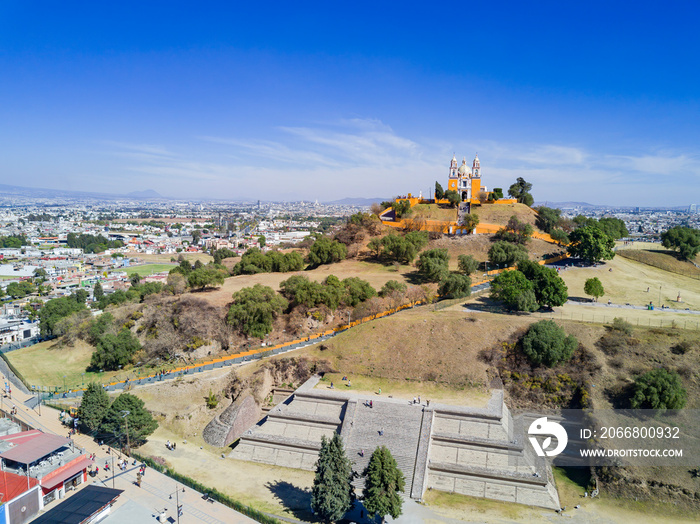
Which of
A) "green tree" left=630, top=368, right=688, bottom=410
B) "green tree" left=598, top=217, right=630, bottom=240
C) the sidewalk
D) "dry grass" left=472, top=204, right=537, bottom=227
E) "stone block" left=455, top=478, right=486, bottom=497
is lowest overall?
the sidewalk

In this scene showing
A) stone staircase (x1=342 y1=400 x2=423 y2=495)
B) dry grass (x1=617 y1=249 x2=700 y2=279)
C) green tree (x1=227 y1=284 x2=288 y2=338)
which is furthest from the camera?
dry grass (x1=617 y1=249 x2=700 y2=279)

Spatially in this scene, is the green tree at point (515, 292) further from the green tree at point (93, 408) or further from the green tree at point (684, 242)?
the green tree at point (684, 242)

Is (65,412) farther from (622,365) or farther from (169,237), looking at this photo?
(169,237)

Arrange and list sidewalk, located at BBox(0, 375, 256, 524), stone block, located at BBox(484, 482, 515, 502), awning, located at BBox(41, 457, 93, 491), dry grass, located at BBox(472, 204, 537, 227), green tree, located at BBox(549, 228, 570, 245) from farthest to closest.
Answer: dry grass, located at BBox(472, 204, 537, 227) → green tree, located at BBox(549, 228, 570, 245) → stone block, located at BBox(484, 482, 515, 502) → awning, located at BBox(41, 457, 93, 491) → sidewalk, located at BBox(0, 375, 256, 524)

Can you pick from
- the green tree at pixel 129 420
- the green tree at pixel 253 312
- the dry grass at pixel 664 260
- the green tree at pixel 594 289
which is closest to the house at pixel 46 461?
the green tree at pixel 129 420

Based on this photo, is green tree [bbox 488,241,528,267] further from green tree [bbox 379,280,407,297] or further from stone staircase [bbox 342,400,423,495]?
stone staircase [bbox 342,400,423,495]

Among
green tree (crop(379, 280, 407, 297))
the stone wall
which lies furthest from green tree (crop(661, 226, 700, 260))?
the stone wall

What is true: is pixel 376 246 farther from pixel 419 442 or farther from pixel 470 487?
pixel 470 487

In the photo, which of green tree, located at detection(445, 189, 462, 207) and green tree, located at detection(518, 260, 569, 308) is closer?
green tree, located at detection(518, 260, 569, 308)
